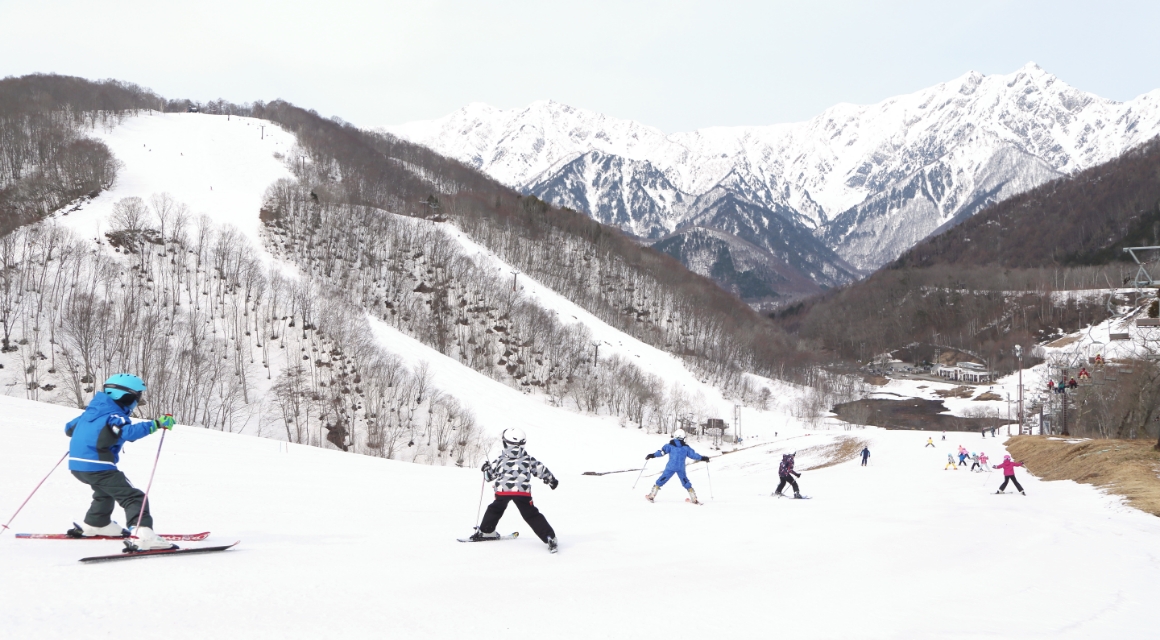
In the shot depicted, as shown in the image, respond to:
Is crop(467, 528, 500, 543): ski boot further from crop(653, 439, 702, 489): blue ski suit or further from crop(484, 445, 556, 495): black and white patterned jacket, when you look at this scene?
crop(653, 439, 702, 489): blue ski suit

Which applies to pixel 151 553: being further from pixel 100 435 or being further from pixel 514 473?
pixel 514 473

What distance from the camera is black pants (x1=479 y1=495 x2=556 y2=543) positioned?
10.3 metres

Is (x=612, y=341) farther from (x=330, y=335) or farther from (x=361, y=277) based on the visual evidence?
(x=330, y=335)

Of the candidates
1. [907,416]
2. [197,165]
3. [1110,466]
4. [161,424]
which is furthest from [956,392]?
[161,424]

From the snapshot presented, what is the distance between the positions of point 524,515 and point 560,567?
1303 mm

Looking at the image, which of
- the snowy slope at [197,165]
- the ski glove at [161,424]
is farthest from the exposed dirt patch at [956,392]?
the ski glove at [161,424]

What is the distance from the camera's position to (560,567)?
9.28 m

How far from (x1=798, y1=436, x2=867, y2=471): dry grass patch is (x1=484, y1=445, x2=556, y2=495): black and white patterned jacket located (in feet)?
117

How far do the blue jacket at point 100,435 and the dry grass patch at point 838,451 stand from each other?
132 feet

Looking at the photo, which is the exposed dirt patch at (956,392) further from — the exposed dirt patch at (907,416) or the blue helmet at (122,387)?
the blue helmet at (122,387)

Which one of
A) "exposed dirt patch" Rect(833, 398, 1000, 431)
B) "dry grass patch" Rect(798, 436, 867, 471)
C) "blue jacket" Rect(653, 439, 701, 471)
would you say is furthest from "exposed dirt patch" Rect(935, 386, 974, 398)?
"blue jacket" Rect(653, 439, 701, 471)

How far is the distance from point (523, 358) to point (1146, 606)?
92.3 meters

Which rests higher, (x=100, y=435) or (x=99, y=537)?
(x=100, y=435)

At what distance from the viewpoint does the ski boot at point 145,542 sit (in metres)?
7.98
